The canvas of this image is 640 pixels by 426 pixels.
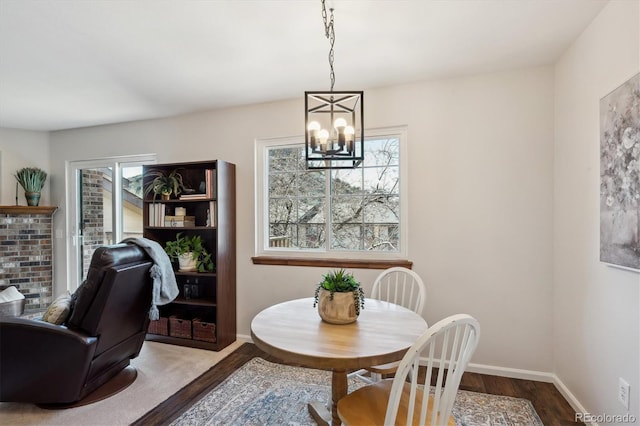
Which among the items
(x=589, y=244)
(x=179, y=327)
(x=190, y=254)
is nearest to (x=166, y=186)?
(x=190, y=254)

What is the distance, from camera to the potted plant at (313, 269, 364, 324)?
1677 mm

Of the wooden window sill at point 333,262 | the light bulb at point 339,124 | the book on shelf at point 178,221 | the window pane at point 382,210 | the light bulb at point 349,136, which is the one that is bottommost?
the wooden window sill at point 333,262

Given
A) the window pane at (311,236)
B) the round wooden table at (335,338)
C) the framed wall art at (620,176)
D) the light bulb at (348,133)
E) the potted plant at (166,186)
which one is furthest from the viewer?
the potted plant at (166,186)

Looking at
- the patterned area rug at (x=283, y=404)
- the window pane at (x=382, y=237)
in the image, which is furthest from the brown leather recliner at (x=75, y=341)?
the window pane at (x=382, y=237)

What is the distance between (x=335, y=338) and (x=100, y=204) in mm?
4090

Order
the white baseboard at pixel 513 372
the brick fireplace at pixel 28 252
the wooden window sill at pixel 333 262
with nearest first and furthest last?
the white baseboard at pixel 513 372
the wooden window sill at pixel 333 262
the brick fireplace at pixel 28 252

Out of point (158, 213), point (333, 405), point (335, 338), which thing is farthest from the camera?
point (158, 213)

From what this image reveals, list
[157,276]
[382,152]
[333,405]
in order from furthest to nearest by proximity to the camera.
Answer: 1. [382,152]
2. [157,276]
3. [333,405]

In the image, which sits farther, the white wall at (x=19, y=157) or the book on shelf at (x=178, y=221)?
the white wall at (x=19, y=157)

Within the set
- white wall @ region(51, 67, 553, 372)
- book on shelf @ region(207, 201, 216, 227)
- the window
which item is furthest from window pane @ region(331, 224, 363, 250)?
book on shelf @ region(207, 201, 216, 227)

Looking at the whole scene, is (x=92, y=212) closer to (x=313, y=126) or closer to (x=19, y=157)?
(x=19, y=157)

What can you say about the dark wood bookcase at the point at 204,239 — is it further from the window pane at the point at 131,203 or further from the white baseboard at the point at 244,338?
the window pane at the point at 131,203

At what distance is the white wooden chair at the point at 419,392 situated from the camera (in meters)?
1.11

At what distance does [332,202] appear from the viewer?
3.12 m
